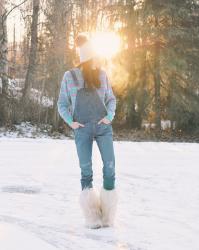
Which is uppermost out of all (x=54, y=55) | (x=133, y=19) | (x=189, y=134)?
(x=133, y=19)

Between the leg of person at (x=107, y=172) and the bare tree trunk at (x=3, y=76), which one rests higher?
the bare tree trunk at (x=3, y=76)

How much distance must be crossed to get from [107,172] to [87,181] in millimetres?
220

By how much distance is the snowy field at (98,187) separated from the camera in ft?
14.9

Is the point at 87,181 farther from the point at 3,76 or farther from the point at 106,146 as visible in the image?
the point at 3,76

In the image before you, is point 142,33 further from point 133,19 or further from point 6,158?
point 6,158

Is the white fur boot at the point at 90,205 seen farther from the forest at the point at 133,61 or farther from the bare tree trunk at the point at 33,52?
the bare tree trunk at the point at 33,52

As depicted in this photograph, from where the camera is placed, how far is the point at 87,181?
5176 mm

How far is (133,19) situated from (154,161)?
482 inches

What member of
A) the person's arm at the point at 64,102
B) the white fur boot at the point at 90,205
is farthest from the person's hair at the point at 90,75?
the white fur boot at the point at 90,205

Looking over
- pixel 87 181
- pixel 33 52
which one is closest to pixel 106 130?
pixel 87 181

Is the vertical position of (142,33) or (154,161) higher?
(142,33)

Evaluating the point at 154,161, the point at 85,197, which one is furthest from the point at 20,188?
the point at 154,161

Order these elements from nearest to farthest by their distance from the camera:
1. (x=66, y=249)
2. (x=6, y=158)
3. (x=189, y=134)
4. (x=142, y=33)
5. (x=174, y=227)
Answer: (x=66, y=249), (x=174, y=227), (x=6, y=158), (x=142, y=33), (x=189, y=134)

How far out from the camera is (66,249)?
427 cm
